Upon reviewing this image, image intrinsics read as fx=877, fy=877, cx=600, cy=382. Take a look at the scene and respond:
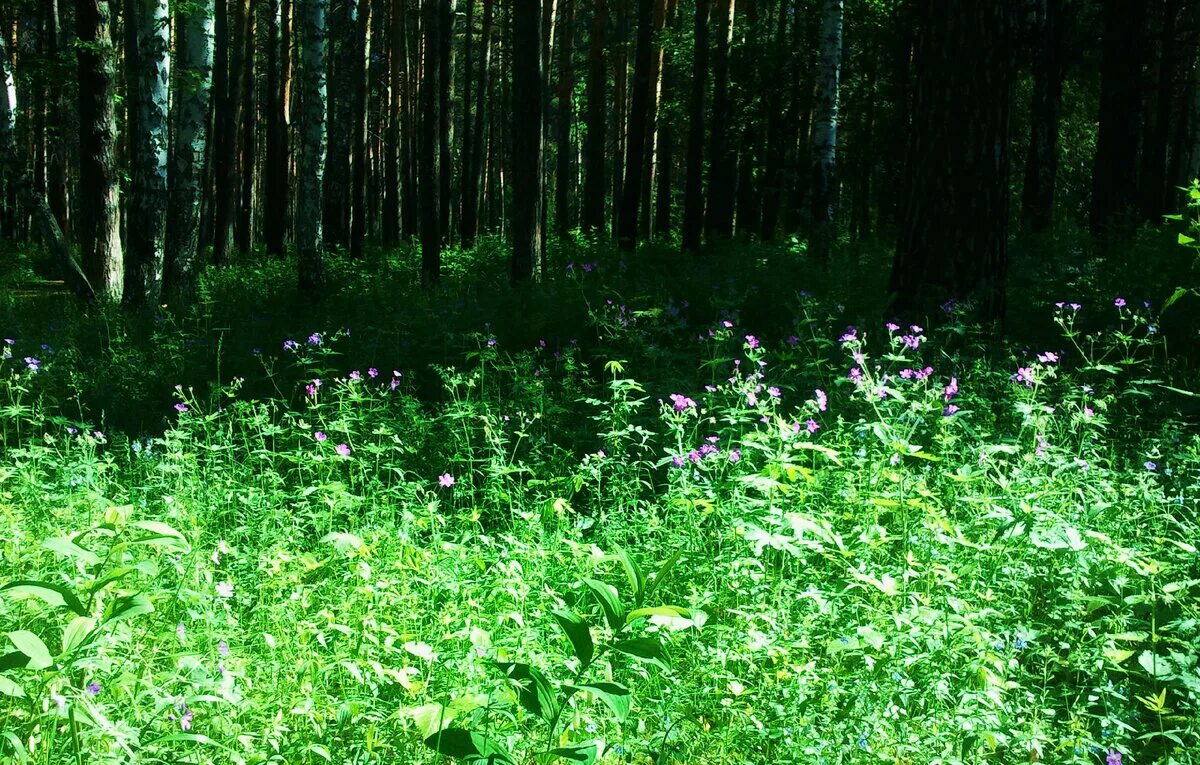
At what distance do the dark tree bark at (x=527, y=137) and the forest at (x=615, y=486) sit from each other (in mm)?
66

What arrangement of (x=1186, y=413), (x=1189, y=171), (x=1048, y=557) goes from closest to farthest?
(x=1048, y=557) → (x=1186, y=413) → (x=1189, y=171)

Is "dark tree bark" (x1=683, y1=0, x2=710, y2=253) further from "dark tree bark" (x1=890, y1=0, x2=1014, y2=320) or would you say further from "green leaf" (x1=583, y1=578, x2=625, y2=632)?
"green leaf" (x1=583, y1=578, x2=625, y2=632)

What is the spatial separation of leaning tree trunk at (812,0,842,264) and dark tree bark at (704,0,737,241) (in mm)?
4336

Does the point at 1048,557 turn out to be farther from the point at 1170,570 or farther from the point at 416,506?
the point at 416,506

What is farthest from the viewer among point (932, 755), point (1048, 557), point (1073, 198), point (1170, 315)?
point (1073, 198)

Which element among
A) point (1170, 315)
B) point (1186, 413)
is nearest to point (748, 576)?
point (1186, 413)

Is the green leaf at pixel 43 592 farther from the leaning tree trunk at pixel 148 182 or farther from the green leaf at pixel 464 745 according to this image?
the leaning tree trunk at pixel 148 182

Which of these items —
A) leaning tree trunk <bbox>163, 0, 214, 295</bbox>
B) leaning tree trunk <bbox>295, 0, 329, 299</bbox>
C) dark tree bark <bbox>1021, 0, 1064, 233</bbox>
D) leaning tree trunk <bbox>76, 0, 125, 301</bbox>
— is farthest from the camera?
dark tree bark <bbox>1021, 0, 1064, 233</bbox>

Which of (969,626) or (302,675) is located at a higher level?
(969,626)

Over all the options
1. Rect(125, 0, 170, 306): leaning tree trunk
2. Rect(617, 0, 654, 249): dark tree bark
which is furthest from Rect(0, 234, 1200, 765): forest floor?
Rect(617, 0, 654, 249): dark tree bark

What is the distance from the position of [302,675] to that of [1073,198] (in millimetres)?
39942

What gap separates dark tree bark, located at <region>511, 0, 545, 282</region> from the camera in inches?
418

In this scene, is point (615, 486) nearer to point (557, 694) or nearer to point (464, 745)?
point (557, 694)

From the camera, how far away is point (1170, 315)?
733 centimetres
